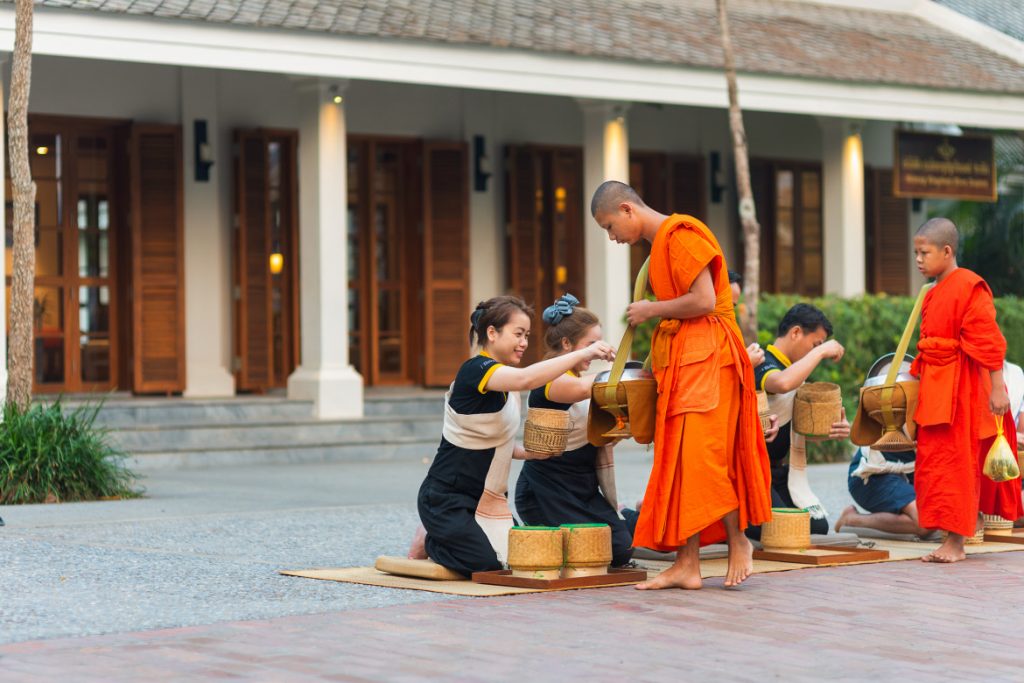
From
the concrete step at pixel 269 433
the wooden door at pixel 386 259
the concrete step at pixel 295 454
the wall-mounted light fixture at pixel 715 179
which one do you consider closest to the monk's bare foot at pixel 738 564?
the concrete step at pixel 295 454

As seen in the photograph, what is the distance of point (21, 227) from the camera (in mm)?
11500

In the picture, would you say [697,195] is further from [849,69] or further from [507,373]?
[507,373]

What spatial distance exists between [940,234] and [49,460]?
5.88 m

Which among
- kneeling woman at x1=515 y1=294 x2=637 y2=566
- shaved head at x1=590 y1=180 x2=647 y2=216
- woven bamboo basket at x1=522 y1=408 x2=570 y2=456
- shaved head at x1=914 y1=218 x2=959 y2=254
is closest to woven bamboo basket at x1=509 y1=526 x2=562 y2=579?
woven bamboo basket at x1=522 y1=408 x2=570 y2=456

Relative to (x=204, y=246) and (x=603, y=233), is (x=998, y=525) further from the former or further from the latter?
(x=204, y=246)

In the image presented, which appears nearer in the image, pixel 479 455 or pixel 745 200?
pixel 479 455

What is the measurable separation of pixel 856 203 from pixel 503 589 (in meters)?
13.5

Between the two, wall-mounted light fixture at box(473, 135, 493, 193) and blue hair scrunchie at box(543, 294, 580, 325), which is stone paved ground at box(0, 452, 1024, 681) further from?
wall-mounted light fixture at box(473, 135, 493, 193)

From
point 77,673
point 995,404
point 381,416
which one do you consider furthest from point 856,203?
point 77,673

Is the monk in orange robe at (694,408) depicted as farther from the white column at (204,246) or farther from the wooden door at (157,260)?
the white column at (204,246)

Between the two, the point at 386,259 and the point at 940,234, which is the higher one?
the point at 386,259

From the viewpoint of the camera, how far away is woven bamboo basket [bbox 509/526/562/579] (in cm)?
710

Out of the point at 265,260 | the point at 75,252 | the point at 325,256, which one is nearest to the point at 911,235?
the point at 265,260

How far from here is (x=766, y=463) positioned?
23.5ft
